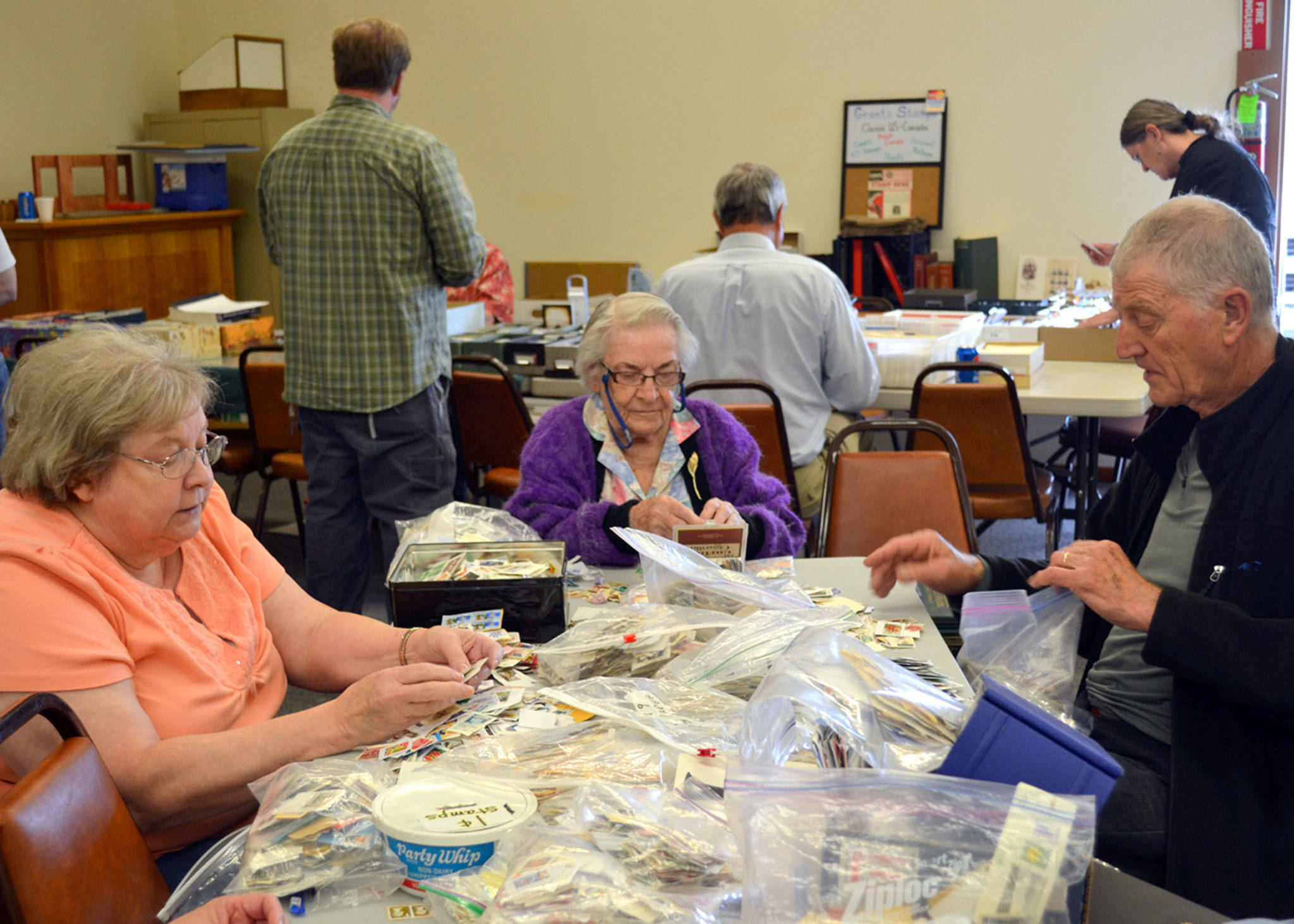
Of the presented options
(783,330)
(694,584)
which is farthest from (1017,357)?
(694,584)

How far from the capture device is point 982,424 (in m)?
3.46

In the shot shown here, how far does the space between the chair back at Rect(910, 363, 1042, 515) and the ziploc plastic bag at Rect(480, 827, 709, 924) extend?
2633 mm

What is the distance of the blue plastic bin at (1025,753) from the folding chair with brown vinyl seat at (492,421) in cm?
286

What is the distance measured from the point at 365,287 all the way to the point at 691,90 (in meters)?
3.66

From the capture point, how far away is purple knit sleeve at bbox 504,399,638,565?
228cm

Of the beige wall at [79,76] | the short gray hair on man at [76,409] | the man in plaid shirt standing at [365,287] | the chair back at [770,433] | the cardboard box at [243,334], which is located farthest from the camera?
the beige wall at [79,76]

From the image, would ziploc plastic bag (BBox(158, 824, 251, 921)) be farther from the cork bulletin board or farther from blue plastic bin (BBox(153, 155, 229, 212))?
blue plastic bin (BBox(153, 155, 229, 212))

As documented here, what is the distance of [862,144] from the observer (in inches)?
243

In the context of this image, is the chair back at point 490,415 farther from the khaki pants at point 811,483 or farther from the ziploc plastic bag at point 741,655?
the ziploc plastic bag at point 741,655

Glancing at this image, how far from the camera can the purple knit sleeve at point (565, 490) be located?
7.48 feet

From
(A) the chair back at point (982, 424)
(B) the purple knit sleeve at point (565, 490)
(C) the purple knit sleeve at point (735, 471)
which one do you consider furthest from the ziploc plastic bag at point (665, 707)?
(A) the chair back at point (982, 424)

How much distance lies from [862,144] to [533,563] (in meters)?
4.82

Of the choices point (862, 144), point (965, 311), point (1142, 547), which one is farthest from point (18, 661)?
point (862, 144)

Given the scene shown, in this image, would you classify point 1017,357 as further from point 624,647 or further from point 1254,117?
point 624,647
